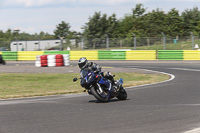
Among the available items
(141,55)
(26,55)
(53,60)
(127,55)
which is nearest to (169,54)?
(141,55)

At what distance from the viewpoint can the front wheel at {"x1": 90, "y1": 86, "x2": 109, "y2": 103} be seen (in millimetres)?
8998

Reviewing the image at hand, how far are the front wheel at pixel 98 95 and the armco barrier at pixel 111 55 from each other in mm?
22428

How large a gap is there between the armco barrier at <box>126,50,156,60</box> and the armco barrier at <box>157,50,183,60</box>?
51 cm

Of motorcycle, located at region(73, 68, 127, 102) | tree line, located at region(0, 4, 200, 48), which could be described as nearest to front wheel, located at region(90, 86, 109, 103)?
motorcycle, located at region(73, 68, 127, 102)

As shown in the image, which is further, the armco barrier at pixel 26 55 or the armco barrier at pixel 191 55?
the armco barrier at pixel 26 55

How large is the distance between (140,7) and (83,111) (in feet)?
206

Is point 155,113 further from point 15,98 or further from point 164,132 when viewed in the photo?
point 15,98

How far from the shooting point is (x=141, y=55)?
31.0 metres

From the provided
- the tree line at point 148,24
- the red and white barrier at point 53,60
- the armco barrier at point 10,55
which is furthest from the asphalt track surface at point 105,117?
the tree line at point 148,24

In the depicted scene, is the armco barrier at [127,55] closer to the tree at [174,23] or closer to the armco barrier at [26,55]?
the armco barrier at [26,55]

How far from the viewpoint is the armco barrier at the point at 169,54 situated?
96.7 ft

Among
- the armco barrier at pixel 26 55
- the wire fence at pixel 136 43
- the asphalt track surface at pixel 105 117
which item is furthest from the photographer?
the armco barrier at pixel 26 55

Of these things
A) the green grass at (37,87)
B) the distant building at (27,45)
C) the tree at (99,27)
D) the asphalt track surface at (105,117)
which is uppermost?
the tree at (99,27)

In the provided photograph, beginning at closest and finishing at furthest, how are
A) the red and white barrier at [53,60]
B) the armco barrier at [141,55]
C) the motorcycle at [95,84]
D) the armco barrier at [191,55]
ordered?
the motorcycle at [95,84], the red and white barrier at [53,60], the armco barrier at [191,55], the armco barrier at [141,55]
